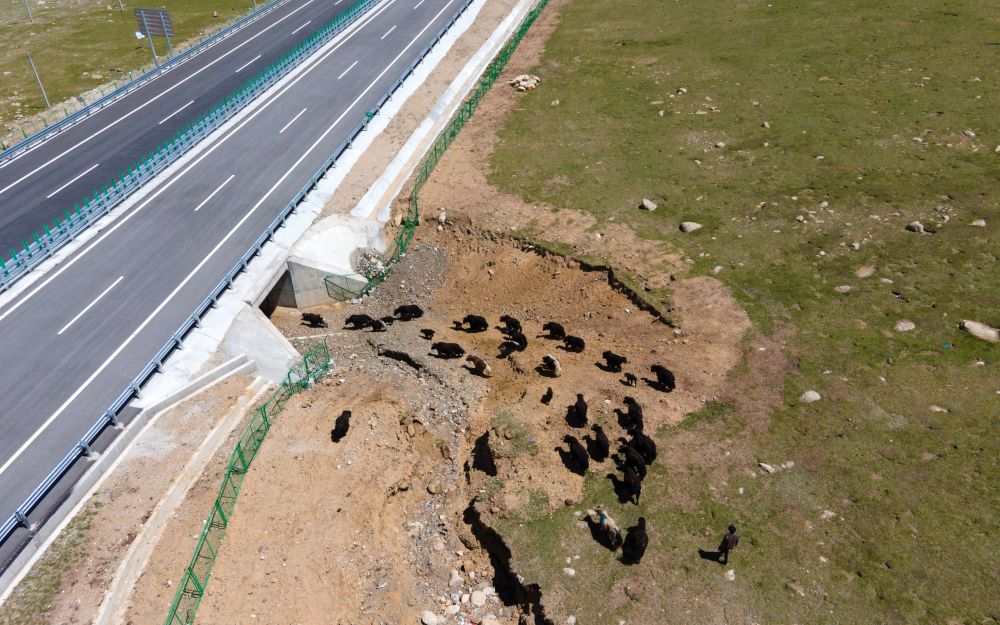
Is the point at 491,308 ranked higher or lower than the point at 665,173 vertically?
lower

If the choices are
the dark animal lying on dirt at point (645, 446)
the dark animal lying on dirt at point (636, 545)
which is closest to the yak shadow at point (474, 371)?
the dark animal lying on dirt at point (645, 446)

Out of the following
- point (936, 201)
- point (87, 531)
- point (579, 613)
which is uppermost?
point (936, 201)

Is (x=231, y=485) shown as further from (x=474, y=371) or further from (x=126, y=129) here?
(x=126, y=129)

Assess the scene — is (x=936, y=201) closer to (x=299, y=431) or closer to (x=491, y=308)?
(x=491, y=308)

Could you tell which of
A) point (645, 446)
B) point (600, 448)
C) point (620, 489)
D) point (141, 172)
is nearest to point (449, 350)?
point (600, 448)

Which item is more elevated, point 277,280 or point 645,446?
point 277,280

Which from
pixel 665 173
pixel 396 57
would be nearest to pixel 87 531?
pixel 665 173

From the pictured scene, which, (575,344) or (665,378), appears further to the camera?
(575,344)
